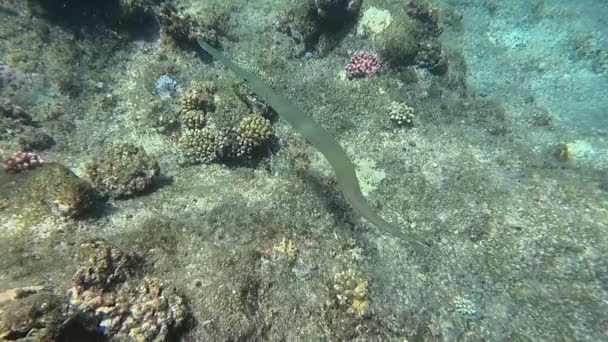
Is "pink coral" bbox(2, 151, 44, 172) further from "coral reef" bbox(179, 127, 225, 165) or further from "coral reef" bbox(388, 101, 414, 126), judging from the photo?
"coral reef" bbox(388, 101, 414, 126)

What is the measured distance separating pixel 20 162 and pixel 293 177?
18.4ft

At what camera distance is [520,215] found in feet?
26.8

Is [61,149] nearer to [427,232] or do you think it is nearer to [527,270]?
[427,232]

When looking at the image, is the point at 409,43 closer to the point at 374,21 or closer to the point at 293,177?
the point at 374,21

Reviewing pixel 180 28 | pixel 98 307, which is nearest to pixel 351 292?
pixel 98 307

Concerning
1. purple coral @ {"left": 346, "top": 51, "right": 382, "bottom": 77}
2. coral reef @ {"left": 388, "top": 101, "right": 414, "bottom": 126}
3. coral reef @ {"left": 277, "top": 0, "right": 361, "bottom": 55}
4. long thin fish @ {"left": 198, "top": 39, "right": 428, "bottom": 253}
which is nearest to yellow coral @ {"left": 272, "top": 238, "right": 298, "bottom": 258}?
long thin fish @ {"left": 198, "top": 39, "right": 428, "bottom": 253}

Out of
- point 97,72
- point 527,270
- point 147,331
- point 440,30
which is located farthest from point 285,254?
point 440,30

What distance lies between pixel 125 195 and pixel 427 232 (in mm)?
6685

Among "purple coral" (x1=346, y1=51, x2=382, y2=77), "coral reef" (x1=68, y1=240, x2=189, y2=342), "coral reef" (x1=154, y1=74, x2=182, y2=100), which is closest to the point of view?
"coral reef" (x1=68, y1=240, x2=189, y2=342)

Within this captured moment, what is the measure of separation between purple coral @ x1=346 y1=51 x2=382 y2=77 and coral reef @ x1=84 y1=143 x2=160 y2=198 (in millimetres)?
6282

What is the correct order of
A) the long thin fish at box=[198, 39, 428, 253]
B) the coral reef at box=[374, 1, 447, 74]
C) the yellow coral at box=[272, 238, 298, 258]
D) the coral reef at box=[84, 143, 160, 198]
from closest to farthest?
1. the long thin fish at box=[198, 39, 428, 253]
2. the yellow coral at box=[272, 238, 298, 258]
3. the coral reef at box=[84, 143, 160, 198]
4. the coral reef at box=[374, 1, 447, 74]

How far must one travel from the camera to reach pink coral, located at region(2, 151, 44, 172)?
271 inches

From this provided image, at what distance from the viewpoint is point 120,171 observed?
741 cm

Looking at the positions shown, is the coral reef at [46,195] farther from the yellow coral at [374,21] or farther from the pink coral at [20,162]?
the yellow coral at [374,21]
